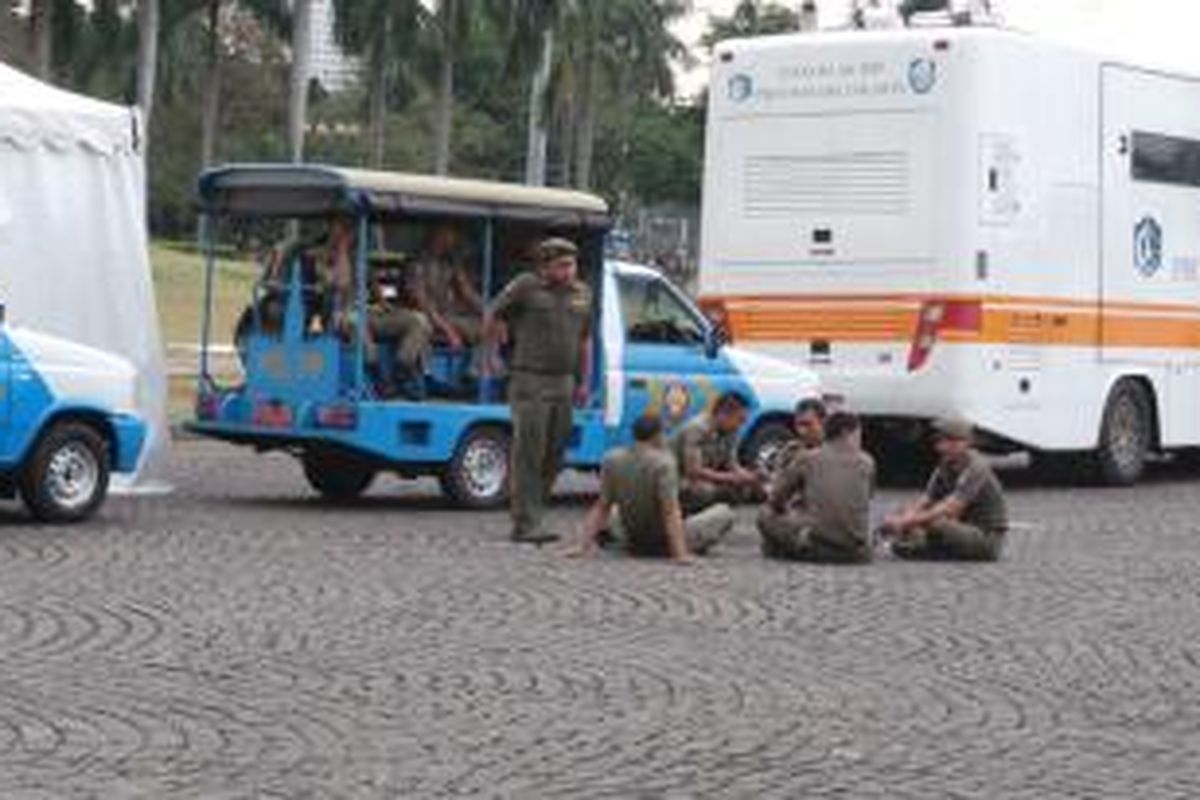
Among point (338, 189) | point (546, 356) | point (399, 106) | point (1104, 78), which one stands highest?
point (399, 106)

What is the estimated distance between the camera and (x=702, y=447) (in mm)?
16594

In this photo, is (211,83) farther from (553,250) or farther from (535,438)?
(535,438)

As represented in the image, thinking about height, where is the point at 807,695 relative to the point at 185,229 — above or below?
below

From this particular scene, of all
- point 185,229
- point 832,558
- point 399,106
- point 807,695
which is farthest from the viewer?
point 185,229

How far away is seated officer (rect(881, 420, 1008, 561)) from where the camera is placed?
15.7 meters

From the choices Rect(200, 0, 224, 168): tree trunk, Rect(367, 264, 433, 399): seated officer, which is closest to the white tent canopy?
Rect(367, 264, 433, 399): seated officer

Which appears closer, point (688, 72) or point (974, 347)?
point (974, 347)

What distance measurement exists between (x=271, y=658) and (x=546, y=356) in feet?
18.7

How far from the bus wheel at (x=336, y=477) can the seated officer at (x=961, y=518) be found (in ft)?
15.9

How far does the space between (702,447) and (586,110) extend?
69.2 metres

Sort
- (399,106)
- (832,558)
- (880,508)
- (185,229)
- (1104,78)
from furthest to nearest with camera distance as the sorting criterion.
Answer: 1. (185,229)
2. (399,106)
3. (1104,78)
4. (880,508)
5. (832,558)

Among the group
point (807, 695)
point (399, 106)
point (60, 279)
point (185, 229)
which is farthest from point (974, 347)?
point (185, 229)

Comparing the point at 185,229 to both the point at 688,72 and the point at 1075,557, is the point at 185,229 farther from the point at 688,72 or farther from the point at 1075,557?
the point at 1075,557

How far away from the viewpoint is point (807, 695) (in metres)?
10.3
